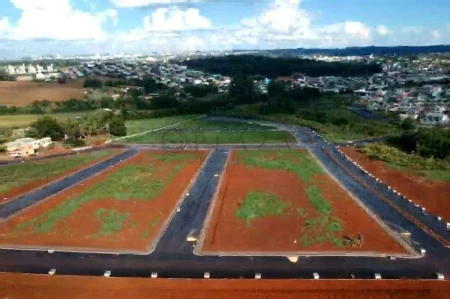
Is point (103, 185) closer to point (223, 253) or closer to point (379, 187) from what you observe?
point (223, 253)

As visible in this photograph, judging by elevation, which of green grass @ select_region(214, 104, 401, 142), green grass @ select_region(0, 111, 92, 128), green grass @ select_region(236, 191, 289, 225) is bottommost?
green grass @ select_region(0, 111, 92, 128)

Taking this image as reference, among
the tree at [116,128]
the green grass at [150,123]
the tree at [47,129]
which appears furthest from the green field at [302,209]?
the tree at [47,129]

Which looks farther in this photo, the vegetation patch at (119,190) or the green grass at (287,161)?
the green grass at (287,161)

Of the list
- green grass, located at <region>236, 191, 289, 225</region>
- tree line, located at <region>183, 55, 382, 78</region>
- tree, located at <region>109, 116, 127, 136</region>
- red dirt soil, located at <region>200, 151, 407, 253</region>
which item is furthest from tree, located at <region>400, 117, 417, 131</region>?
tree line, located at <region>183, 55, 382, 78</region>

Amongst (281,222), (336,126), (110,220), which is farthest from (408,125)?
(110,220)

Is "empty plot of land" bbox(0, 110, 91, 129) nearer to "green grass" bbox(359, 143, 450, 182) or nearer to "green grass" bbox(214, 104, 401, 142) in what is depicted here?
"green grass" bbox(214, 104, 401, 142)

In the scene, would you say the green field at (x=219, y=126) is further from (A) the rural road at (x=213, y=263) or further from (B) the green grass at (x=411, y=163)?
(A) the rural road at (x=213, y=263)
